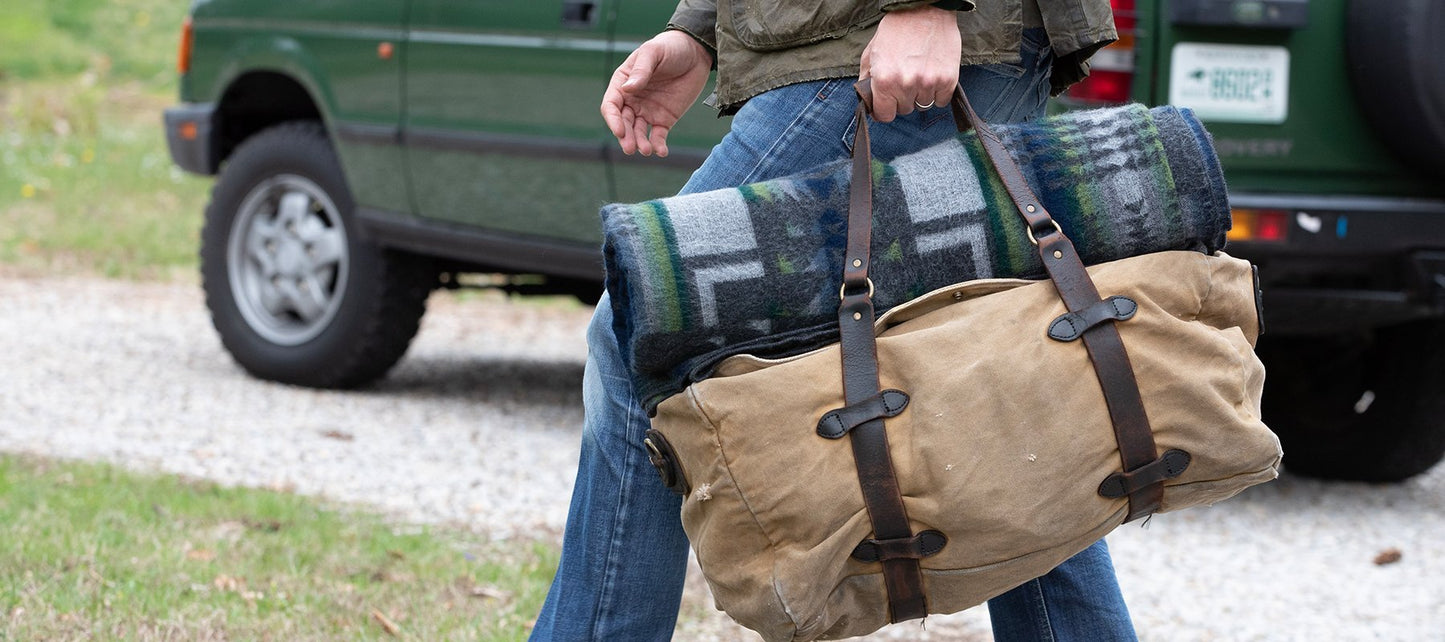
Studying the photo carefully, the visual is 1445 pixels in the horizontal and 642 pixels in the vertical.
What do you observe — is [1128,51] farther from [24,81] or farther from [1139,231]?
[24,81]

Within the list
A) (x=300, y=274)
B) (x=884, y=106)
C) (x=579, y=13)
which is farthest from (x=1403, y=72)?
(x=300, y=274)

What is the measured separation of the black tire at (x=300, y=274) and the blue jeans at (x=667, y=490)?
11.1ft

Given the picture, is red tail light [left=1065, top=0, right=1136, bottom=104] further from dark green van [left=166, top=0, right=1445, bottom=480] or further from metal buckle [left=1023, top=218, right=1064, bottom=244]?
metal buckle [left=1023, top=218, right=1064, bottom=244]

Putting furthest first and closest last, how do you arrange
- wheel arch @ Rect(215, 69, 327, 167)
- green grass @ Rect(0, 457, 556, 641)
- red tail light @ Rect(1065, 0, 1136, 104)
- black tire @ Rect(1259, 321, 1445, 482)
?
wheel arch @ Rect(215, 69, 327, 167) < black tire @ Rect(1259, 321, 1445, 482) < red tail light @ Rect(1065, 0, 1136, 104) < green grass @ Rect(0, 457, 556, 641)

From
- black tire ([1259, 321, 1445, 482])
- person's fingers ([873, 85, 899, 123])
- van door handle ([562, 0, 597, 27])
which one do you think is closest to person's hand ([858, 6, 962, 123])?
person's fingers ([873, 85, 899, 123])

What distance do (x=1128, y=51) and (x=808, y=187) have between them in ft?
7.32

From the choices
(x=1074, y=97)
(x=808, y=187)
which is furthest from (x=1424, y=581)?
(x=808, y=187)

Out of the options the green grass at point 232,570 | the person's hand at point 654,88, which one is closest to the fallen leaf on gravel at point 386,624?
the green grass at point 232,570

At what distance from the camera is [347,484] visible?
13.2ft

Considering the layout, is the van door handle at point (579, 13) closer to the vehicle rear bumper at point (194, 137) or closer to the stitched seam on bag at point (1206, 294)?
the vehicle rear bumper at point (194, 137)

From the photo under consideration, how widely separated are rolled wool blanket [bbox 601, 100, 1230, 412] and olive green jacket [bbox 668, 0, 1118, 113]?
9cm

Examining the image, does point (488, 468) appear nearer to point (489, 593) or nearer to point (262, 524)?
point (262, 524)

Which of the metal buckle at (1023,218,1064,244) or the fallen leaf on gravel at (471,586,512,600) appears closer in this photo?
the metal buckle at (1023,218,1064,244)

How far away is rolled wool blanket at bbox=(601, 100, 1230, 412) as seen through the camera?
1.64m
